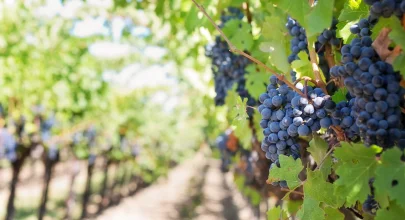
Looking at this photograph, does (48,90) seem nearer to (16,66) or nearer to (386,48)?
(16,66)

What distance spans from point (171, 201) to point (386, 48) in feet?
60.2

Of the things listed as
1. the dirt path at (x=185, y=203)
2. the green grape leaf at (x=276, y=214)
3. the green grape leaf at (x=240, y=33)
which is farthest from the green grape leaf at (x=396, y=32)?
the dirt path at (x=185, y=203)

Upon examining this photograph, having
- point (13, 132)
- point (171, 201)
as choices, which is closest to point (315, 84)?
point (13, 132)

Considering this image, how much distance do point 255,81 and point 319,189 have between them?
1377 millimetres

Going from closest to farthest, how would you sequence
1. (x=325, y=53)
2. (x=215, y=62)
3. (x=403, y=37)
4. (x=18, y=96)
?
(x=403, y=37) → (x=325, y=53) → (x=215, y=62) → (x=18, y=96)

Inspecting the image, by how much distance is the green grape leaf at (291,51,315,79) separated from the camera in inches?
63.9

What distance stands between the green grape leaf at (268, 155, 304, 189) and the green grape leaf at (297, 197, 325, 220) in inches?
2.8

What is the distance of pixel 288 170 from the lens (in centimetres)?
149

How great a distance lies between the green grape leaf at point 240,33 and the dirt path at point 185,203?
29.1 ft

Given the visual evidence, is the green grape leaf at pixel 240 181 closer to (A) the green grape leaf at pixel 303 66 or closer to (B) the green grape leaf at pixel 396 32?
(A) the green grape leaf at pixel 303 66

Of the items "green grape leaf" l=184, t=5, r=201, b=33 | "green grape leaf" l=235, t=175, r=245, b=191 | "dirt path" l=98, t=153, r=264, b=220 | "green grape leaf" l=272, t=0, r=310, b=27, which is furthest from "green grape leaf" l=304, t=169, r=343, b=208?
"dirt path" l=98, t=153, r=264, b=220

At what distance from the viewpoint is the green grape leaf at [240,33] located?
266 centimetres

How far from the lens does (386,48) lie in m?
1.19

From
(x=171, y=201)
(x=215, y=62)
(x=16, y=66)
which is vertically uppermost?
(x=16, y=66)
